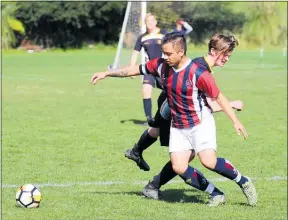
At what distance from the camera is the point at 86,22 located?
59.3 m

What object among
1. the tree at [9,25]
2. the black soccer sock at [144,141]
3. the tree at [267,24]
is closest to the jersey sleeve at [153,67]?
the black soccer sock at [144,141]

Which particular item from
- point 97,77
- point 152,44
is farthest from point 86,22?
point 97,77

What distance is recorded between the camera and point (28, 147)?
10.7 m

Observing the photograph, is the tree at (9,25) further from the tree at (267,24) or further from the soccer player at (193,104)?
the soccer player at (193,104)

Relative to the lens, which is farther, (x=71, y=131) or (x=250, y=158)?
(x=71, y=131)

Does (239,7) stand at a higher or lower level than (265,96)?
lower

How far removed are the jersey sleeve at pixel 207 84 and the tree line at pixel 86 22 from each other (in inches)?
1794

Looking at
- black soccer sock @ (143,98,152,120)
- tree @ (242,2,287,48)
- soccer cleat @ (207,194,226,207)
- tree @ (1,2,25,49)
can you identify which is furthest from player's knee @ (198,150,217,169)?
tree @ (242,2,287,48)

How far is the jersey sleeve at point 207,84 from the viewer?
21.5ft

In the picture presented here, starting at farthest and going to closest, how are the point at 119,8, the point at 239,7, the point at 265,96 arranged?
the point at 119,8, the point at 239,7, the point at 265,96

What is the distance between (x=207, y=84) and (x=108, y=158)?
11.9 ft

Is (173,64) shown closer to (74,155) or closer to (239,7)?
(74,155)

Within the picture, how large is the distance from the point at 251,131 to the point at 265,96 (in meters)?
7.62

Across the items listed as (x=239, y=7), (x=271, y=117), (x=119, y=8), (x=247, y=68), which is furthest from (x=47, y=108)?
(x=119, y=8)
